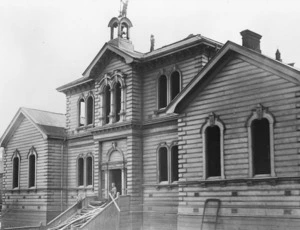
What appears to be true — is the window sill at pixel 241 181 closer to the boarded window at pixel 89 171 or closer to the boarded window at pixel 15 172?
the boarded window at pixel 89 171

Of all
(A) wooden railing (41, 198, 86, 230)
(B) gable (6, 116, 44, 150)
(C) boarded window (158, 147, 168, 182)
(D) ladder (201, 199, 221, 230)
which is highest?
(B) gable (6, 116, 44, 150)

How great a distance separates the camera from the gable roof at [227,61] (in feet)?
60.2

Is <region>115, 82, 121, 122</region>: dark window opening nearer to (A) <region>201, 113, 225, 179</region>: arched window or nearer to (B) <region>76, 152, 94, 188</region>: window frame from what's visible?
(B) <region>76, 152, 94, 188</region>: window frame

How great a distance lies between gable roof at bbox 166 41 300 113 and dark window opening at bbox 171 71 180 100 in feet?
13.0

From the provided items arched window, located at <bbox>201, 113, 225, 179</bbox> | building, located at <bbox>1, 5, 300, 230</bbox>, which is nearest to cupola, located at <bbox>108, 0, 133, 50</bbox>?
building, located at <bbox>1, 5, 300, 230</bbox>

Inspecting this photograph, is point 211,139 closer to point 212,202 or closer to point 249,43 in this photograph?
point 212,202

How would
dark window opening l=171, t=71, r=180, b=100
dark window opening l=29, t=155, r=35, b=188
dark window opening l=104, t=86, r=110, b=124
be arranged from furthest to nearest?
dark window opening l=29, t=155, r=35, b=188
dark window opening l=104, t=86, r=110, b=124
dark window opening l=171, t=71, r=180, b=100

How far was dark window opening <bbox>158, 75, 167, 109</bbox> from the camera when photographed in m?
Answer: 27.2

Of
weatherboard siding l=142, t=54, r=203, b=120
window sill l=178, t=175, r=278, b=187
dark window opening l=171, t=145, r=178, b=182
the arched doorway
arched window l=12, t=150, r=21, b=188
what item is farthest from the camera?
arched window l=12, t=150, r=21, b=188

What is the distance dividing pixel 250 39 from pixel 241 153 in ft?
22.7

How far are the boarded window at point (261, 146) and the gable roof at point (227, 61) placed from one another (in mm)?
2174

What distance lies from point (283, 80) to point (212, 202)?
20.6 ft

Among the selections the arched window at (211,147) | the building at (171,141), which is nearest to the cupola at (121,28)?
the building at (171,141)

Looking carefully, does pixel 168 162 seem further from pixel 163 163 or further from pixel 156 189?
pixel 156 189
